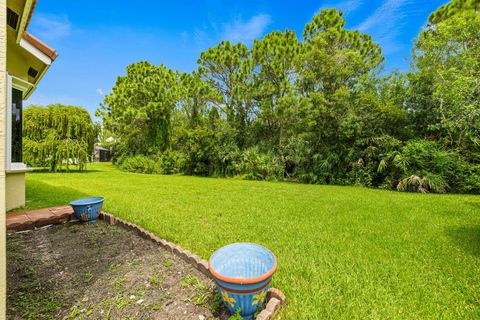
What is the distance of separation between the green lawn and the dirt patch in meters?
0.57

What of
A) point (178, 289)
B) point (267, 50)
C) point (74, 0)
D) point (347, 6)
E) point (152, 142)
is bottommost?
point (178, 289)

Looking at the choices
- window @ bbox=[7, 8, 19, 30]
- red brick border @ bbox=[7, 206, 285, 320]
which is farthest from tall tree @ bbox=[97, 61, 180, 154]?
red brick border @ bbox=[7, 206, 285, 320]

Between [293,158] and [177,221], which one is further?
[293,158]

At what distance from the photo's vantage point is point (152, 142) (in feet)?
60.2

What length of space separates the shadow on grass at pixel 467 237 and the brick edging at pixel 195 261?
128 inches

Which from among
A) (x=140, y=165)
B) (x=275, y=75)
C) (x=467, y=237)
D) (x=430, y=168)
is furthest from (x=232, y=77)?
(x=467, y=237)

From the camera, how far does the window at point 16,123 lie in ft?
15.4

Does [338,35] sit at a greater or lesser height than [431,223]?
greater

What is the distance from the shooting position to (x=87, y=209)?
12.9ft

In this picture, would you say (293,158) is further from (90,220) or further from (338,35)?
(90,220)

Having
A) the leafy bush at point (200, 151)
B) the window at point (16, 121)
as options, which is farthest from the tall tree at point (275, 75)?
the window at point (16, 121)

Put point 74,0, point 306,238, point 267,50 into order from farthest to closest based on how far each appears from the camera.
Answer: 1. point 267,50
2. point 74,0
3. point 306,238

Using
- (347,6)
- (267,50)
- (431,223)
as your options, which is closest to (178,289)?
(431,223)

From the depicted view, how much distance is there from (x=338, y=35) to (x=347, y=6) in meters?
1.76
